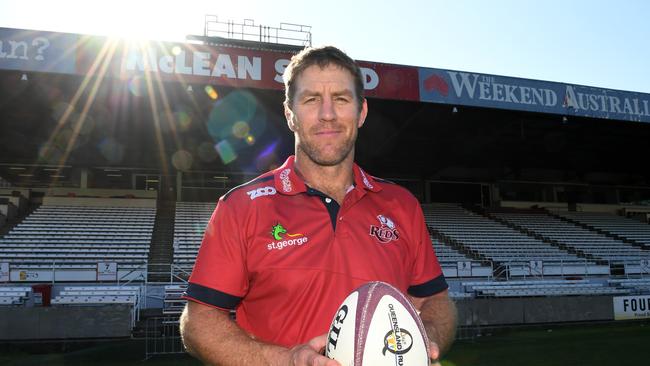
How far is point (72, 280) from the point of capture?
13102mm

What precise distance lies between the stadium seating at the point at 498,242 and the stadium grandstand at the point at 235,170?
0.10 metres

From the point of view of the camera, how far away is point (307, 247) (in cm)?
217

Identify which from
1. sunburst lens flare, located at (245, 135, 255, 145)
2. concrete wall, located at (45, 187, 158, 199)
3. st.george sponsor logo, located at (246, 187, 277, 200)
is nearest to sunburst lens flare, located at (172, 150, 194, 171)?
concrete wall, located at (45, 187, 158, 199)

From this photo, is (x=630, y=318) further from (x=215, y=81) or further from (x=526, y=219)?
(x=215, y=81)

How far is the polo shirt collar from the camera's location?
234cm

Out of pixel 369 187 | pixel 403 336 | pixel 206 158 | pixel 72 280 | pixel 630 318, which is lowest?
pixel 630 318

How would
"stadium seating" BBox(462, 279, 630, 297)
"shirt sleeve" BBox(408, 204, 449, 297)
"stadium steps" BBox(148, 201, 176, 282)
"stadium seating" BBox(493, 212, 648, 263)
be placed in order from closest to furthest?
"shirt sleeve" BBox(408, 204, 449, 297) → "stadium seating" BBox(462, 279, 630, 297) → "stadium steps" BBox(148, 201, 176, 282) → "stadium seating" BBox(493, 212, 648, 263)

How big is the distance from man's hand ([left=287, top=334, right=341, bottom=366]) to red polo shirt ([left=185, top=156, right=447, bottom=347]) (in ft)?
0.93

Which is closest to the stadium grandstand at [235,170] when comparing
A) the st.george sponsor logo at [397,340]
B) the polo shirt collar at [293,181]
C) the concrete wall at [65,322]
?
the concrete wall at [65,322]

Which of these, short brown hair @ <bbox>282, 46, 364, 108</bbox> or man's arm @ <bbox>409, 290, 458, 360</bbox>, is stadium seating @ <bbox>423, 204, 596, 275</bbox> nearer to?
man's arm @ <bbox>409, 290, 458, 360</bbox>

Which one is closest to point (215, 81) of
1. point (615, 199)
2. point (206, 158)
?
point (206, 158)

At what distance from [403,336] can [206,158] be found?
20227 millimetres

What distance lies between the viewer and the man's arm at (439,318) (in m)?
2.15

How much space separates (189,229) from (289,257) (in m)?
16.4
